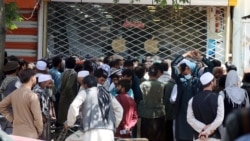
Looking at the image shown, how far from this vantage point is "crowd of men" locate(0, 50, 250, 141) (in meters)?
8.55

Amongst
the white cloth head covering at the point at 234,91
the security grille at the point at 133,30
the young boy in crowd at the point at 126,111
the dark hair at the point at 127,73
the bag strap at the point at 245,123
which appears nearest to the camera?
the bag strap at the point at 245,123

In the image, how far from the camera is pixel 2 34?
39.4 ft

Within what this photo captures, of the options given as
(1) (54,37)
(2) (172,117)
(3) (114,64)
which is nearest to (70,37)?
(1) (54,37)

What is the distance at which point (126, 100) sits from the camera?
10.3 meters

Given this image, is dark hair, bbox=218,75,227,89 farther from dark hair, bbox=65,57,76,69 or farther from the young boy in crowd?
dark hair, bbox=65,57,76,69

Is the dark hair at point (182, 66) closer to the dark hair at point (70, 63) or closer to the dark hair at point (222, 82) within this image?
the dark hair at point (222, 82)

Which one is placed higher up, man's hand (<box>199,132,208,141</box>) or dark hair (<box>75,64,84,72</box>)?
man's hand (<box>199,132,208,141</box>)

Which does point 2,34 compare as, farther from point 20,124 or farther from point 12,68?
point 20,124

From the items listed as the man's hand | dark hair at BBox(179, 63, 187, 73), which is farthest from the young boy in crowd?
the man's hand

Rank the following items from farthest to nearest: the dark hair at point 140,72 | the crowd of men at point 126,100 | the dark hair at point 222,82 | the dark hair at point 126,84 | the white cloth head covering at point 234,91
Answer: the dark hair at point 140,72
the dark hair at point 126,84
the dark hair at point 222,82
the white cloth head covering at point 234,91
the crowd of men at point 126,100

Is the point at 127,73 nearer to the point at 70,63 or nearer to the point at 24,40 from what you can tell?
the point at 70,63

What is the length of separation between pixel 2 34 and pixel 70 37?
645 centimetres

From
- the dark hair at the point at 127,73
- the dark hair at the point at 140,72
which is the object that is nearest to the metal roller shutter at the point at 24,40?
the dark hair at the point at 140,72

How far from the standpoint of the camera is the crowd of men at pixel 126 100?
855 cm
